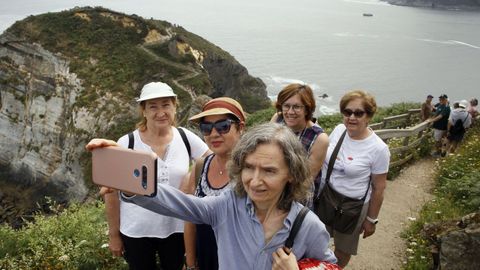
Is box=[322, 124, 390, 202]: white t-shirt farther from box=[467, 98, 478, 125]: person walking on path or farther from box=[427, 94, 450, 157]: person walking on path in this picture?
box=[467, 98, 478, 125]: person walking on path

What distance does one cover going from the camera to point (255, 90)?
44188mm

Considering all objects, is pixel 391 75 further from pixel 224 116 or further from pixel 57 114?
pixel 224 116

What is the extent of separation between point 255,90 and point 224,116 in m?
41.6

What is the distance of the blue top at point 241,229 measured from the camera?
6.74 ft

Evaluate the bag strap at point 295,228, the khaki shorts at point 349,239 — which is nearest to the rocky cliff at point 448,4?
the khaki shorts at point 349,239

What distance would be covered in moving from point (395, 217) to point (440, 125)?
5237 millimetres

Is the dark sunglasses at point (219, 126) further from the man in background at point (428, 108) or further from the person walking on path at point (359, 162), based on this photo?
the man in background at point (428, 108)

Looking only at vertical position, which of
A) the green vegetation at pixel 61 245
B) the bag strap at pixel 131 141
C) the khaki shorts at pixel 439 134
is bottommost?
the green vegetation at pixel 61 245

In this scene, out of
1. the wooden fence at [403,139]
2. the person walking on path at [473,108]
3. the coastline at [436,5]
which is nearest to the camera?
the wooden fence at [403,139]

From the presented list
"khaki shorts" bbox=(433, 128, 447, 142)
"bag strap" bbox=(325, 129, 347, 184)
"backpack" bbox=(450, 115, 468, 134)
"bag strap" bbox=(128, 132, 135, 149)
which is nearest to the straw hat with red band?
"bag strap" bbox=(128, 132, 135, 149)

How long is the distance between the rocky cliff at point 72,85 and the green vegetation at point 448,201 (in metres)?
18.3

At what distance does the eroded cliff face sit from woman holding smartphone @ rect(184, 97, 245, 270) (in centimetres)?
2406

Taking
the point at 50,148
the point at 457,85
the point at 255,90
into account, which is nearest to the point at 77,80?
the point at 50,148

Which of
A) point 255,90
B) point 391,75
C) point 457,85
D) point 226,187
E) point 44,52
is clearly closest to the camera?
point 226,187
